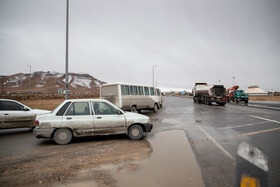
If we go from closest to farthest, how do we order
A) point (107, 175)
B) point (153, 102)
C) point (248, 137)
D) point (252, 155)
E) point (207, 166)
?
1. point (252, 155)
2. point (107, 175)
3. point (207, 166)
4. point (248, 137)
5. point (153, 102)

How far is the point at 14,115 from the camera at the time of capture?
286 inches

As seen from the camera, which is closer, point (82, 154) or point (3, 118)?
point (82, 154)

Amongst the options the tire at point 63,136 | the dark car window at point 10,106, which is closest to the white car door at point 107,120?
the tire at point 63,136

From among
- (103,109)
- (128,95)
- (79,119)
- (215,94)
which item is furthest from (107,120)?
(215,94)

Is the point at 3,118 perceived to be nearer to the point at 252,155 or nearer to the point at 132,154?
the point at 132,154

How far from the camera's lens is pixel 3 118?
278 inches

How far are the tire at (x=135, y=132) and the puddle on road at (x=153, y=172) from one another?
1476 millimetres

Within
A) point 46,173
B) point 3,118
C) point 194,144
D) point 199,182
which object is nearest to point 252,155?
point 199,182

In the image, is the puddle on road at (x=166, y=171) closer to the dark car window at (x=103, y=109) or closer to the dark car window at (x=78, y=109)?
the dark car window at (x=103, y=109)

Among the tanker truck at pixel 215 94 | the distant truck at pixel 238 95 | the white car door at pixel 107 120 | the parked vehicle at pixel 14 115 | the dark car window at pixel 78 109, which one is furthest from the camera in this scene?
the distant truck at pixel 238 95

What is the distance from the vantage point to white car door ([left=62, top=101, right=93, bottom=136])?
225 inches

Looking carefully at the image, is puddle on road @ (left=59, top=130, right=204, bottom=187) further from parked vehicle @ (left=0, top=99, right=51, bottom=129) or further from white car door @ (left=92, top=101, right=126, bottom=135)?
parked vehicle @ (left=0, top=99, right=51, bottom=129)

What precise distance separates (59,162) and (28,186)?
3.51 ft

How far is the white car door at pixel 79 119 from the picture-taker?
18.7 ft
